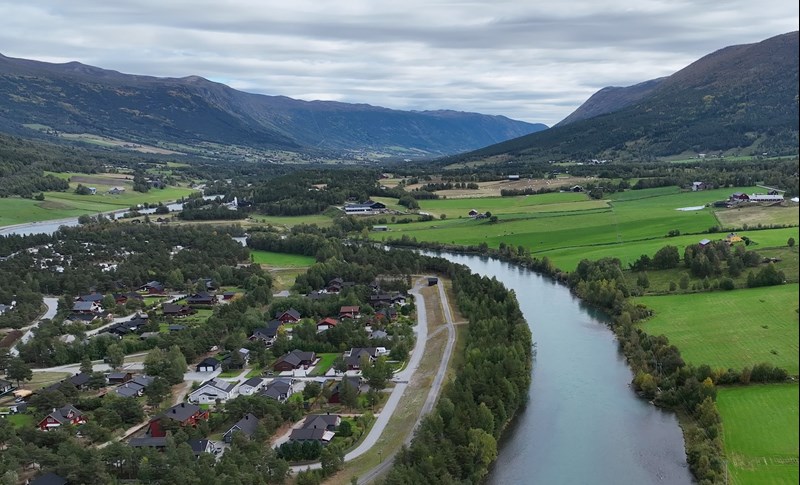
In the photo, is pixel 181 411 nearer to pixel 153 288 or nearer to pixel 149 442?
pixel 149 442

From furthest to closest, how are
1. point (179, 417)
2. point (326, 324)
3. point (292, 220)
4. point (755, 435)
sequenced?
1. point (292, 220)
2. point (326, 324)
3. point (179, 417)
4. point (755, 435)

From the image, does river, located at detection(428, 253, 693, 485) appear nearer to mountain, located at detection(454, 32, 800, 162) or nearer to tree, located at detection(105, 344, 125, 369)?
tree, located at detection(105, 344, 125, 369)

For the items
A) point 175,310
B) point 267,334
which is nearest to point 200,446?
point 267,334

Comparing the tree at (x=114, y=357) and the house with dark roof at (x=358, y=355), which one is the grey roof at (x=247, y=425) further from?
the tree at (x=114, y=357)

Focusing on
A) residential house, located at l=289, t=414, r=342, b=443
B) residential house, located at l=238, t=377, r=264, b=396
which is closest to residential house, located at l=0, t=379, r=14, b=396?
residential house, located at l=238, t=377, r=264, b=396

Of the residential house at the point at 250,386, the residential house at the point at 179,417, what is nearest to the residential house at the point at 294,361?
the residential house at the point at 250,386

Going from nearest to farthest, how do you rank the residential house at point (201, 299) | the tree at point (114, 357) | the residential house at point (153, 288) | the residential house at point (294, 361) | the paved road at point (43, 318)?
the residential house at point (294, 361) < the tree at point (114, 357) < the paved road at point (43, 318) < the residential house at point (201, 299) < the residential house at point (153, 288)

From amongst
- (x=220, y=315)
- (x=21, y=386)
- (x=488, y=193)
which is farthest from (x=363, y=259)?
(x=488, y=193)
